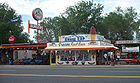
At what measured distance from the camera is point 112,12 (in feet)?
165

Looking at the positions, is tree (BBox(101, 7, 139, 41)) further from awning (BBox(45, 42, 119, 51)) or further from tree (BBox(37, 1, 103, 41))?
awning (BBox(45, 42, 119, 51))

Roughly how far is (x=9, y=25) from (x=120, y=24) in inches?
1093

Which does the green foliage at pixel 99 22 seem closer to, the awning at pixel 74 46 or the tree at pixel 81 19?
the tree at pixel 81 19

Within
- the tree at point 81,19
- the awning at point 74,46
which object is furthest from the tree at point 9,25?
the awning at point 74,46

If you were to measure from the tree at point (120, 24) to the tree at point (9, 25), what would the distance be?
74.9ft

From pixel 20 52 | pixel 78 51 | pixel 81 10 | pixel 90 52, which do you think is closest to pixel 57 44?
pixel 78 51

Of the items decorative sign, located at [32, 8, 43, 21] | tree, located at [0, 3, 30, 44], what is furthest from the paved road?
tree, located at [0, 3, 30, 44]

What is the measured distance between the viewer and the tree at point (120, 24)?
45688 millimetres

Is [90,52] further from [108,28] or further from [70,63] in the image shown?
[108,28]

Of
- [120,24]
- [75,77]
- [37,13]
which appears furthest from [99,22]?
[75,77]

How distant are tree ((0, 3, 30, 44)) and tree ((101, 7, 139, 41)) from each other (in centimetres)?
2284

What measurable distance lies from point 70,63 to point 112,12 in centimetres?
2987

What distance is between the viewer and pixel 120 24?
4562 centimetres

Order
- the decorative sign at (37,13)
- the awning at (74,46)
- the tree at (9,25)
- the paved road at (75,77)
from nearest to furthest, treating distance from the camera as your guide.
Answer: the paved road at (75,77), the awning at (74,46), the decorative sign at (37,13), the tree at (9,25)
